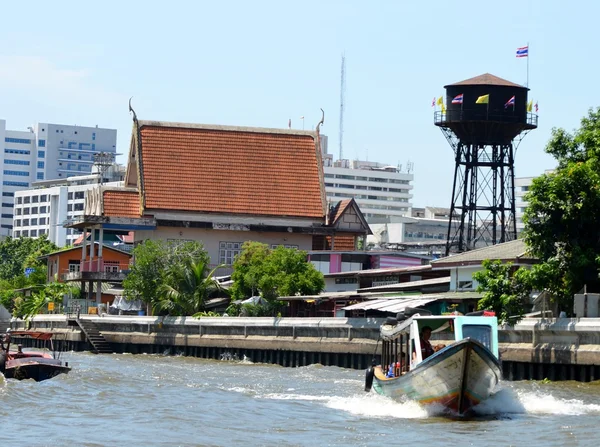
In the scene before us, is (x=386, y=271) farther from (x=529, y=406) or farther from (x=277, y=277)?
(x=529, y=406)

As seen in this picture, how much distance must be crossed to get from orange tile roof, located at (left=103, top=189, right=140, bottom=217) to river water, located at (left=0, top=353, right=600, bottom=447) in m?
39.9

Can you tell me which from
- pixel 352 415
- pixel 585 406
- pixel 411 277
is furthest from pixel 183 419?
pixel 411 277

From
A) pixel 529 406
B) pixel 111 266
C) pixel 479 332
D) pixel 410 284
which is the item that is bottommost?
pixel 529 406

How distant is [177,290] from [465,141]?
1824 centimetres

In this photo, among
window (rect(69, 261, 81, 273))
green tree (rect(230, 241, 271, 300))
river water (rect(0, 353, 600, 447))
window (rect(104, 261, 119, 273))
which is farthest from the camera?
window (rect(69, 261, 81, 273))

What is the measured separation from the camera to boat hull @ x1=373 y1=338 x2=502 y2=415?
94.1 ft

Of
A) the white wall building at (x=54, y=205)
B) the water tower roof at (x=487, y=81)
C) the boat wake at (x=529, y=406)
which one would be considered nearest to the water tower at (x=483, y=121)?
the water tower roof at (x=487, y=81)

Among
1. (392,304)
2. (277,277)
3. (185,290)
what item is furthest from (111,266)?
(392,304)

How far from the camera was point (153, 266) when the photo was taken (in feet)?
222

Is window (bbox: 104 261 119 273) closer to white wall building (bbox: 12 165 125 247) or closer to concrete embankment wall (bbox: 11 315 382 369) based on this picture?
concrete embankment wall (bbox: 11 315 382 369)

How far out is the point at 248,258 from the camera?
68.5m

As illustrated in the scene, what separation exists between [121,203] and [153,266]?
1571cm

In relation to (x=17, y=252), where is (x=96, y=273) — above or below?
below

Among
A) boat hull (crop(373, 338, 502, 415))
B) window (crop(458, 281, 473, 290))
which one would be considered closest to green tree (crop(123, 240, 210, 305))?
window (crop(458, 281, 473, 290))
